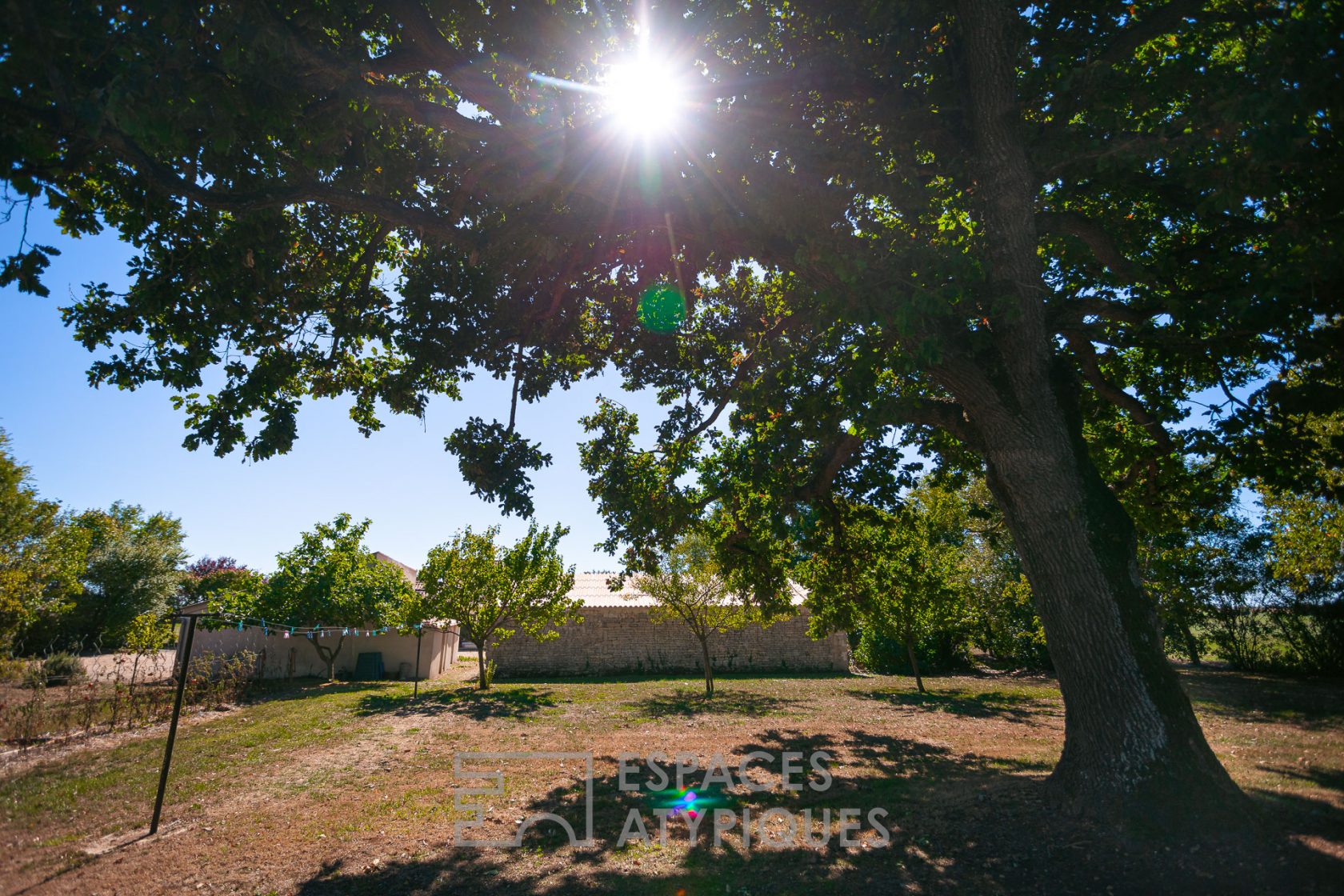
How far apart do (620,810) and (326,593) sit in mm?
19287

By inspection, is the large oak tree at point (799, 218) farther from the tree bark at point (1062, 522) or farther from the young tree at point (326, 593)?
the young tree at point (326, 593)

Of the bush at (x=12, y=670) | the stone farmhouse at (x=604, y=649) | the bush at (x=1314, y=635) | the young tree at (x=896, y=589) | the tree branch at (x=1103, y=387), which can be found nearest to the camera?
the tree branch at (x=1103, y=387)

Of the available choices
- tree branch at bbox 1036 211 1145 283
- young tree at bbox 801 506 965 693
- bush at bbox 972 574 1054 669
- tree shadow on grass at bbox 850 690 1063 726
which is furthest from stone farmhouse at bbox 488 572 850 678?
tree branch at bbox 1036 211 1145 283

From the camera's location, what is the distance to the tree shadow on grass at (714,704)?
14.4 m

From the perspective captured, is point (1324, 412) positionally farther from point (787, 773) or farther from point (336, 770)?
point (336, 770)

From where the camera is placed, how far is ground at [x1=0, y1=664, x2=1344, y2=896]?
4773 mm

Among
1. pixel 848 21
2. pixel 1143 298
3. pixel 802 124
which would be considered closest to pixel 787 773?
pixel 1143 298

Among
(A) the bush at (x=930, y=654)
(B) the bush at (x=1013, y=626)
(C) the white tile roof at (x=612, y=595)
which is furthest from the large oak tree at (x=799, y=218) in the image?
(A) the bush at (x=930, y=654)

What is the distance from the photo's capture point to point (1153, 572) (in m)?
17.6

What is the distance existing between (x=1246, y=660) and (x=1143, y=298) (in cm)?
1783

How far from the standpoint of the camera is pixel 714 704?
15.9m

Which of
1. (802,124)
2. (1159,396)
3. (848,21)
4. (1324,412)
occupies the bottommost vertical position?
(1324,412)

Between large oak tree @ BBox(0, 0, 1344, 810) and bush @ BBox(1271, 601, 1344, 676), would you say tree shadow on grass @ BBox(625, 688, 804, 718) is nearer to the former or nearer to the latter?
large oak tree @ BBox(0, 0, 1344, 810)

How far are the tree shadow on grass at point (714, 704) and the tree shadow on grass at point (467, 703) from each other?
2743 mm
